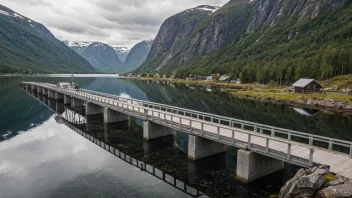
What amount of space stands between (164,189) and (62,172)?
41.6 ft

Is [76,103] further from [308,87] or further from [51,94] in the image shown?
[308,87]

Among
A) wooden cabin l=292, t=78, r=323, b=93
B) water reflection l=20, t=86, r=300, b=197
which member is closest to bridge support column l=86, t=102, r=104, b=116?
water reflection l=20, t=86, r=300, b=197

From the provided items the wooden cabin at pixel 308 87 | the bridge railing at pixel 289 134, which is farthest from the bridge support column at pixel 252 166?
the wooden cabin at pixel 308 87

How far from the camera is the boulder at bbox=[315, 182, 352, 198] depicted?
14.7 m

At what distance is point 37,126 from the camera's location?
53531 mm

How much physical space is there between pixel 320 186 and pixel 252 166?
856 centimetres

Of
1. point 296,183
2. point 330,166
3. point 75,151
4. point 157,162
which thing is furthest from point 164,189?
point 75,151

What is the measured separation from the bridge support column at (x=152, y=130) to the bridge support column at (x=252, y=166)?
17.5m

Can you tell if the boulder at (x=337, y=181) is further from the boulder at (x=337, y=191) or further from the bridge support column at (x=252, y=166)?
the bridge support column at (x=252, y=166)

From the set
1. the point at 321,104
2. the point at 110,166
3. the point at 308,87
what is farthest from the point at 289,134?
the point at 308,87

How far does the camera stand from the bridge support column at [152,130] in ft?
129

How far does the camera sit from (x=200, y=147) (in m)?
31.0

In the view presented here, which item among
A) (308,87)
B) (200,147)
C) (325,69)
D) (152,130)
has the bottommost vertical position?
(200,147)

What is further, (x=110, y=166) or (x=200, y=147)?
(x=200, y=147)
